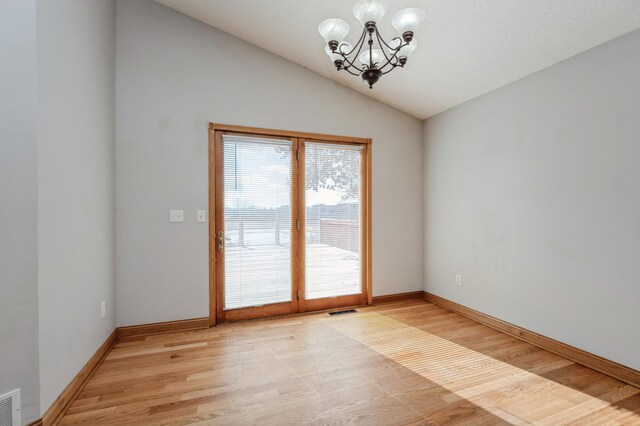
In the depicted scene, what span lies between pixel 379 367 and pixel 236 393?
3.62 feet

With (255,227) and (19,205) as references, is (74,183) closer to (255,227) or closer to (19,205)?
(19,205)

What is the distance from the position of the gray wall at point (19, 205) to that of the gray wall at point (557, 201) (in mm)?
3751

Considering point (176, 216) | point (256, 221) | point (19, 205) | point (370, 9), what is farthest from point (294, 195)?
point (19, 205)

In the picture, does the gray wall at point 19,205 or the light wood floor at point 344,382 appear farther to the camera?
the light wood floor at point 344,382

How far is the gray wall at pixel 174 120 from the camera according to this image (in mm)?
2986

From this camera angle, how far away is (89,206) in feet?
7.72

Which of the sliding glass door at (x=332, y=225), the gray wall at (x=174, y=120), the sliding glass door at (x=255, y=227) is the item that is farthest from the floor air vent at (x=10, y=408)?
the sliding glass door at (x=332, y=225)

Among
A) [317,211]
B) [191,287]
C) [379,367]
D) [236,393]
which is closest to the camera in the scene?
[236,393]

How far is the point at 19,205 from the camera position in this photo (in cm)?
159

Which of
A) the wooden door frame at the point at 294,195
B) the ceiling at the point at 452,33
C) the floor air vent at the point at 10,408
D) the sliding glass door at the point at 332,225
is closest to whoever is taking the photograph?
the floor air vent at the point at 10,408

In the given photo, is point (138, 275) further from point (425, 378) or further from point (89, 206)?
point (425, 378)

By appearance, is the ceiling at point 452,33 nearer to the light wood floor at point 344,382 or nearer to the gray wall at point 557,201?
the gray wall at point 557,201

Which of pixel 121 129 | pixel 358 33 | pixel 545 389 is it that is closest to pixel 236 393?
pixel 545 389

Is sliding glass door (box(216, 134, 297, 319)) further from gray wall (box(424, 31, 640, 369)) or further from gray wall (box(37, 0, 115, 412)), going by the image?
gray wall (box(424, 31, 640, 369))
